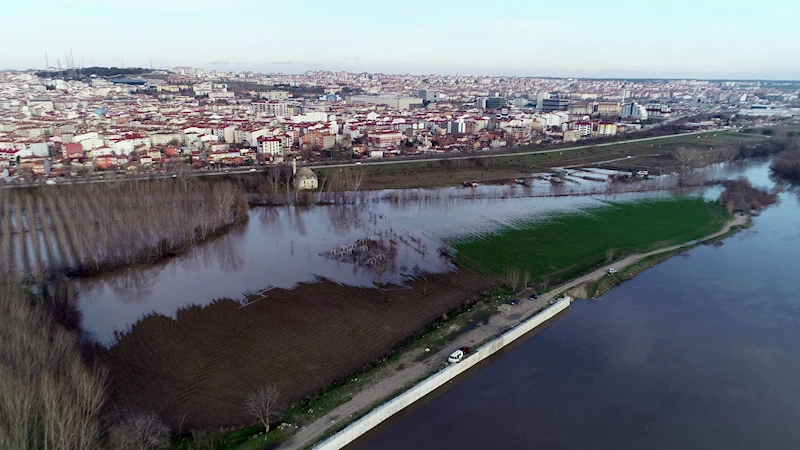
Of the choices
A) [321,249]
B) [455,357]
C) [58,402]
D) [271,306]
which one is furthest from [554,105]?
[58,402]

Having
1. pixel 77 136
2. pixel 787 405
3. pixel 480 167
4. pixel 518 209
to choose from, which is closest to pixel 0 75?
pixel 77 136

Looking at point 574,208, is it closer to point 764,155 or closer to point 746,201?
point 746,201

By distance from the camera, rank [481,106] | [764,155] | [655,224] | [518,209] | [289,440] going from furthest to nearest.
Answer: [481,106], [764,155], [518,209], [655,224], [289,440]

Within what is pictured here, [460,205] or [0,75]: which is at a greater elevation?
[0,75]

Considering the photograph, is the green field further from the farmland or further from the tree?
the farmland

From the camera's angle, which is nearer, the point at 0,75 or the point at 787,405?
the point at 787,405
